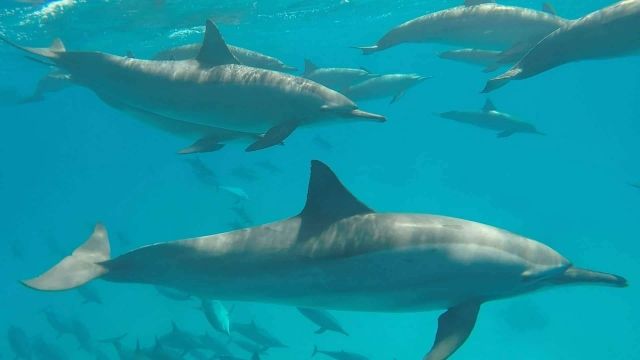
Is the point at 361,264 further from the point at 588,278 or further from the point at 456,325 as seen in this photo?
the point at 588,278

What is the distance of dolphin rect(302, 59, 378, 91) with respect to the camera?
13.7 m

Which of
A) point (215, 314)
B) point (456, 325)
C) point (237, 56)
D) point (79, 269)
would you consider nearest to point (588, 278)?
point (456, 325)

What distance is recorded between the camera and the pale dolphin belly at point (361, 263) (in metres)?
5.08

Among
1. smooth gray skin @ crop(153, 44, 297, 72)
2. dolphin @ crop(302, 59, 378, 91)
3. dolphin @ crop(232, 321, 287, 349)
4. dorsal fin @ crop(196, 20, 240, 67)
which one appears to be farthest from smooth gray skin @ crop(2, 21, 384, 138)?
dolphin @ crop(232, 321, 287, 349)

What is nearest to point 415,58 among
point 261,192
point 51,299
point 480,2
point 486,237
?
point 261,192

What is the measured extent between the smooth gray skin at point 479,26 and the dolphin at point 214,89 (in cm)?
314

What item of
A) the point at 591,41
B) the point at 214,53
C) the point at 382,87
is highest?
the point at 591,41

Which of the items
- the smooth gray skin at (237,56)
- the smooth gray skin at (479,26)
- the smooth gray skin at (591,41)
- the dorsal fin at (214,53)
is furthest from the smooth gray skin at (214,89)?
the smooth gray skin at (237,56)

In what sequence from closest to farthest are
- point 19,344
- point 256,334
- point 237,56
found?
point 237,56
point 256,334
point 19,344

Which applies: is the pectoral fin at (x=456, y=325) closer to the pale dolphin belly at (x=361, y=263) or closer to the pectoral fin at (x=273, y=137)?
the pale dolphin belly at (x=361, y=263)

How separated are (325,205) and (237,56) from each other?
7.43m

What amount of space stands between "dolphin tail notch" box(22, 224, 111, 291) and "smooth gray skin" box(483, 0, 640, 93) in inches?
194

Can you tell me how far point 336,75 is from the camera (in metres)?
13.9

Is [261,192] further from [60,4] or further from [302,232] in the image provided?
[302,232]
